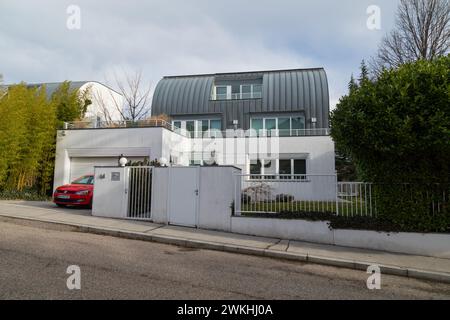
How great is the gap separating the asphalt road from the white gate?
82.5 inches

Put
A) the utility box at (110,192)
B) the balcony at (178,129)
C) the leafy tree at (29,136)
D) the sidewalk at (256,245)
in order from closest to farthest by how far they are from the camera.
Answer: the sidewalk at (256,245)
the utility box at (110,192)
the leafy tree at (29,136)
the balcony at (178,129)

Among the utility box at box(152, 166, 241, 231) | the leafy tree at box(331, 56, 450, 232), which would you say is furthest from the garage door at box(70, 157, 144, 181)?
the leafy tree at box(331, 56, 450, 232)

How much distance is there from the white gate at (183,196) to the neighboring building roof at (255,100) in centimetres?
1370

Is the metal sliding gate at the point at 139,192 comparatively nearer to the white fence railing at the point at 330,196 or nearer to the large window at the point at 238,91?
the white fence railing at the point at 330,196

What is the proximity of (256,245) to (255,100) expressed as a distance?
55.8 ft

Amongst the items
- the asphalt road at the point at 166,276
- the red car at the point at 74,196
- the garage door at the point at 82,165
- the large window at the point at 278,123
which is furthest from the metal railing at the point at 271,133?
the asphalt road at the point at 166,276

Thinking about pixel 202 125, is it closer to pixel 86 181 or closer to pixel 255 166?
pixel 255 166

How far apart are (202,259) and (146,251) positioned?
4.47 ft

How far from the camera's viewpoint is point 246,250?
23.4 feet

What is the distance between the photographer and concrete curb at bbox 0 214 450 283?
5.98 m

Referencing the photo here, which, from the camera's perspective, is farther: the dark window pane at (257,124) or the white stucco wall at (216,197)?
the dark window pane at (257,124)

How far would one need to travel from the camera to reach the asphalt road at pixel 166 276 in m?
4.30

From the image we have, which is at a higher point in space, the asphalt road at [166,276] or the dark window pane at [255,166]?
the dark window pane at [255,166]

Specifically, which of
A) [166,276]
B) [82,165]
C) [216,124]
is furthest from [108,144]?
[166,276]
